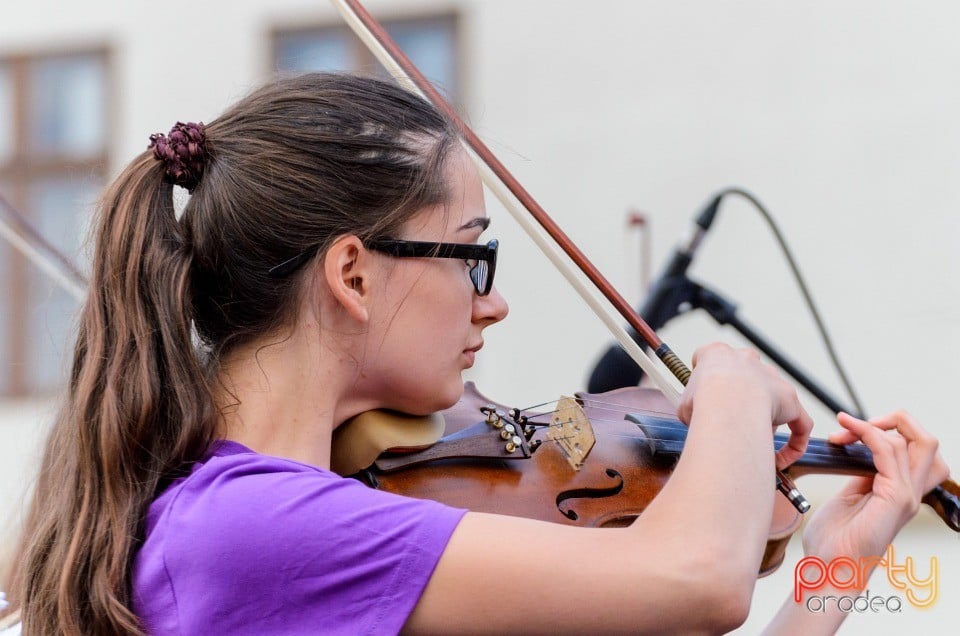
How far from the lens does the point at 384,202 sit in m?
1.03

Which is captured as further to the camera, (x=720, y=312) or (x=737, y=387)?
(x=720, y=312)

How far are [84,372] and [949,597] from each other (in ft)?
7.81

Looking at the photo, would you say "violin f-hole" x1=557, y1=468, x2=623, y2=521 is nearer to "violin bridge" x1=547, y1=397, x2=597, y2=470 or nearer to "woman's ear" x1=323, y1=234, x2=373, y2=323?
"violin bridge" x1=547, y1=397, x2=597, y2=470

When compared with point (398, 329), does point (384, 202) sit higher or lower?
higher

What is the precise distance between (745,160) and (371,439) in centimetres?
264

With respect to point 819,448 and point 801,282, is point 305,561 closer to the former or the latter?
point 819,448

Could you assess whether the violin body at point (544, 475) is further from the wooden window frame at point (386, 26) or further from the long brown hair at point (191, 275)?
the wooden window frame at point (386, 26)

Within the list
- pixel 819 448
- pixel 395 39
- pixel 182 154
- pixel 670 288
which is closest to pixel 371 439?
pixel 182 154

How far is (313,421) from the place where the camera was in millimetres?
1027

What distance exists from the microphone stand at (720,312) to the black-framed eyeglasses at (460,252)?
2.91ft

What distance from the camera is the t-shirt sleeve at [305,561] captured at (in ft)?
2.82

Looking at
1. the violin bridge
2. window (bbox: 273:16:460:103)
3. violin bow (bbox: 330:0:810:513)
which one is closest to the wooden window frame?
window (bbox: 273:16:460:103)

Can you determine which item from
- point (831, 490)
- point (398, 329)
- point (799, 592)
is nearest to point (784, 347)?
point (831, 490)

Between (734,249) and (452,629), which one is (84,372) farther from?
(734,249)
